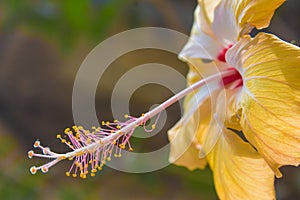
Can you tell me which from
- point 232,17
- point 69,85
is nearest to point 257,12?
point 232,17

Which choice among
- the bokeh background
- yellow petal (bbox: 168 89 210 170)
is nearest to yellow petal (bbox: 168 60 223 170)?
yellow petal (bbox: 168 89 210 170)

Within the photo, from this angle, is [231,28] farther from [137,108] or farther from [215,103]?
[137,108]

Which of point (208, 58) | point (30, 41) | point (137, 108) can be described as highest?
point (30, 41)

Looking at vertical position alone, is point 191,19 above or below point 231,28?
below

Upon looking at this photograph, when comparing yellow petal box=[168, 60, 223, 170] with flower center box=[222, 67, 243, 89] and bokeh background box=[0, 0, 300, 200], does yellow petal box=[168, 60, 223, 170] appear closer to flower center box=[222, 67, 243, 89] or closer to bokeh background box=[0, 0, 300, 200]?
flower center box=[222, 67, 243, 89]

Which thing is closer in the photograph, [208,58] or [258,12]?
[258,12]

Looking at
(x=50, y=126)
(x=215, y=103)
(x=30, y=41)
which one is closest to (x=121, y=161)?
(x=215, y=103)
